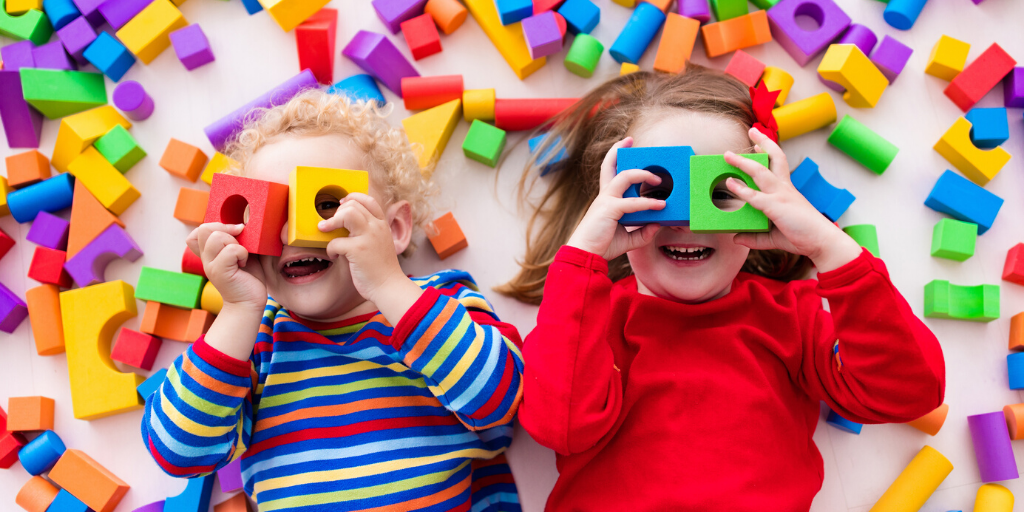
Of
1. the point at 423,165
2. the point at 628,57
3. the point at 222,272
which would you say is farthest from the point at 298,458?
the point at 628,57

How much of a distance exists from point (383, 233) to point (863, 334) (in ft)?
2.65

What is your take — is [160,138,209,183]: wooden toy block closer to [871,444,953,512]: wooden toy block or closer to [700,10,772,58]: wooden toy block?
[700,10,772,58]: wooden toy block

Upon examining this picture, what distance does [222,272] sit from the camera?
1.08m

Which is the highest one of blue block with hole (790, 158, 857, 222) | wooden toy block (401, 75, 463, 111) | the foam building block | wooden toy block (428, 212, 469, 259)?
wooden toy block (401, 75, 463, 111)

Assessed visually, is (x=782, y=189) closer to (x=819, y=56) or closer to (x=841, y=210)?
(x=841, y=210)

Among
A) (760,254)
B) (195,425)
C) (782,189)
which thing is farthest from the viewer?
(760,254)

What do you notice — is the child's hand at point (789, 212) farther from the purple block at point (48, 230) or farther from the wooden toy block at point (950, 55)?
the purple block at point (48, 230)

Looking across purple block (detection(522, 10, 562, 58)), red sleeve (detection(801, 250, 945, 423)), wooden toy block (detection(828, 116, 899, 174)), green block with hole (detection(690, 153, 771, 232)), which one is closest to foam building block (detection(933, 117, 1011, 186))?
wooden toy block (detection(828, 116, 899, 174))

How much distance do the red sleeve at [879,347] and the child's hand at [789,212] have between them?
28mm

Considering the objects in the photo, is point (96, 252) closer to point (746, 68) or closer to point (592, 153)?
point (592, 153)

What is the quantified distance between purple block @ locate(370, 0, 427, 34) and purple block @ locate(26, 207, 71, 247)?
0.89m

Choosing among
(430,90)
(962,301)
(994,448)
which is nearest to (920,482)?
(994,448)

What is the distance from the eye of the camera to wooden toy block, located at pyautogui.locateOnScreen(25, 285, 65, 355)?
146 cm

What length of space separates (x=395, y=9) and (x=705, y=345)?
1070 millimetres
